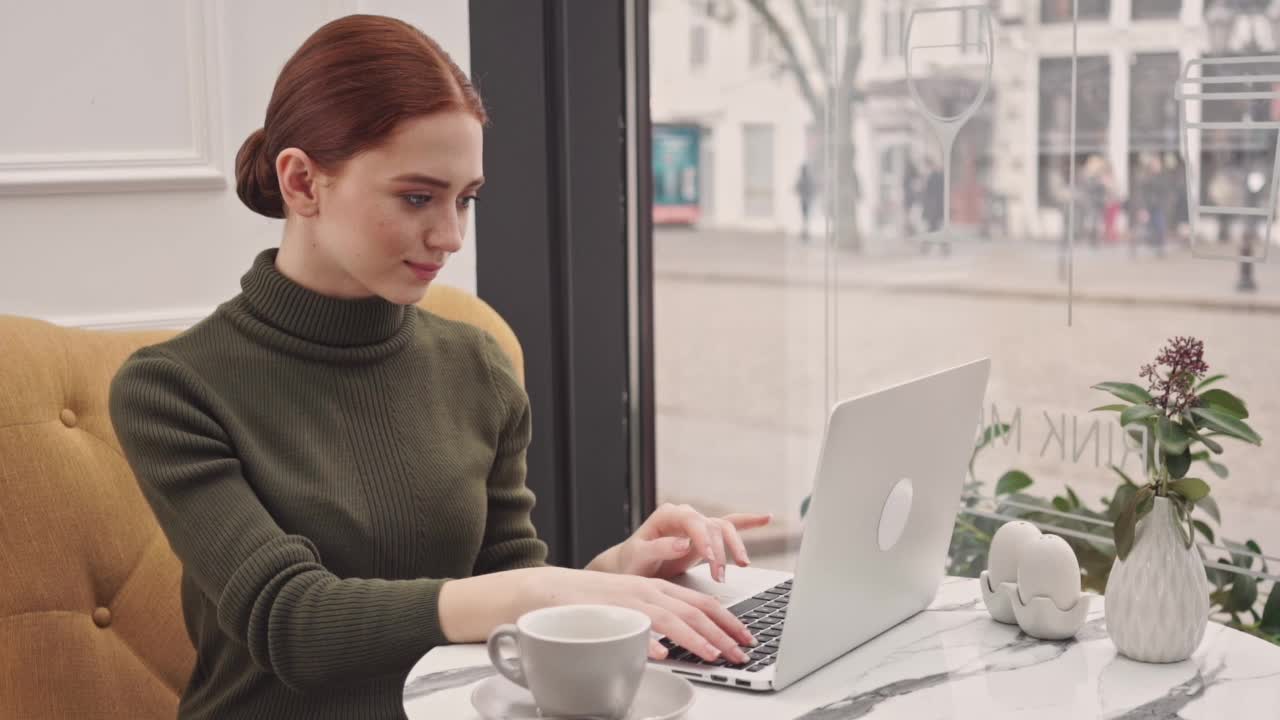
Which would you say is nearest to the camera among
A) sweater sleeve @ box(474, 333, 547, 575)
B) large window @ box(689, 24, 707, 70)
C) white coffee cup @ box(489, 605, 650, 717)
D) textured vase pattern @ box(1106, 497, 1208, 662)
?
white coffee cup @ box(489, 605, 650, 717)

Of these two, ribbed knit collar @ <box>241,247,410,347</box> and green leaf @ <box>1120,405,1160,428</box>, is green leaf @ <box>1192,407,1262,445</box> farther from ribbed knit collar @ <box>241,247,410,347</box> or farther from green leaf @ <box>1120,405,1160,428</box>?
ribbed knit collar @ <box>241,247,410,347</box>

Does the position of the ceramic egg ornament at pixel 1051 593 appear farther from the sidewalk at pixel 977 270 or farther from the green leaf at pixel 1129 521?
the sidewalk at pixel 977 270

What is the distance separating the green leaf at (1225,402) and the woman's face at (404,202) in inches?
29.2

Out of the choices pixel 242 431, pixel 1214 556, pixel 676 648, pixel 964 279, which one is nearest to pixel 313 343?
pixel 242 431

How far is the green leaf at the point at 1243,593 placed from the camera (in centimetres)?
176

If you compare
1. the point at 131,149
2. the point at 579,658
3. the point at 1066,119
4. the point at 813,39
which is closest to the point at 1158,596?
the point at 579,658

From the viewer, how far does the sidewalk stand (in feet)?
5.81

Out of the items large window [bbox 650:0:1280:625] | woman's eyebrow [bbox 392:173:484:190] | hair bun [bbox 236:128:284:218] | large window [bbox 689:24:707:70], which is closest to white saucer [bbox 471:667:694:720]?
woman's eyebrow [bbox 392:173:484:190]

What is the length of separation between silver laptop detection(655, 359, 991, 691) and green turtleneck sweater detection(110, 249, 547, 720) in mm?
301

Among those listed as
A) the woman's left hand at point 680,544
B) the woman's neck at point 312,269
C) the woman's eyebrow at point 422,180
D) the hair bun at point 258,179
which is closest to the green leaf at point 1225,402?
the woman's left hand at point 680,544

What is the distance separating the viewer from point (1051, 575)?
1.28 metres

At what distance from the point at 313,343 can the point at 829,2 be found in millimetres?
1091

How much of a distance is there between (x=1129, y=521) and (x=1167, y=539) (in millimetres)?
36

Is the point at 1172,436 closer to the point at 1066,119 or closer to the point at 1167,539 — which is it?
the point at 1167,539
